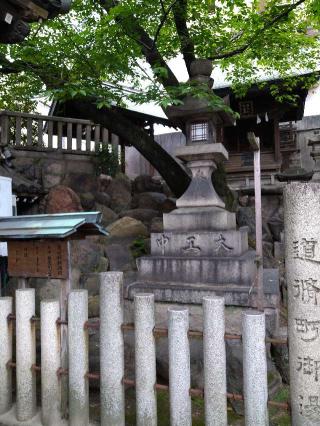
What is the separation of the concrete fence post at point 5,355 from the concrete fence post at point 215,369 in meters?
1.85

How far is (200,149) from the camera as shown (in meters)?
5.59

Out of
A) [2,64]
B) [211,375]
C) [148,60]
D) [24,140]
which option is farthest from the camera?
[24,140]

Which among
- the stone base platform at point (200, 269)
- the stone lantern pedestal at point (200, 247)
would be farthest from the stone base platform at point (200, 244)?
the stone base platform at point (200, 269)

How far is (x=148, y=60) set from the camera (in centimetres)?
748

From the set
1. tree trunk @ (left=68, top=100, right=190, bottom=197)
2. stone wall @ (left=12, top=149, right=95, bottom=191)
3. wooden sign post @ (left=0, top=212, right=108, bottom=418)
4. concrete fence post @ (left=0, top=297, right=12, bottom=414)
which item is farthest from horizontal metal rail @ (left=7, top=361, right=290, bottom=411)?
stone wall @ (left=12, top=149, right=95, bottom=191)

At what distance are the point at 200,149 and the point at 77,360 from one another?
3.77 metres

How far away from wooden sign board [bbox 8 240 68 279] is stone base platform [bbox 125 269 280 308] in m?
2.03

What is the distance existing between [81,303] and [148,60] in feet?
20.1

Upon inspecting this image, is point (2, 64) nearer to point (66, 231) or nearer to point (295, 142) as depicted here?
point (66, 231)

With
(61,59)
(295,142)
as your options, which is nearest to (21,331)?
(61,59)

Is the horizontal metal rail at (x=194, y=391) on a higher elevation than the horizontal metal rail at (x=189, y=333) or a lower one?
lower

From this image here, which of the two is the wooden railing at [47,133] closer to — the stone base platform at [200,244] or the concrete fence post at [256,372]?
the stone base platform at [200,244]

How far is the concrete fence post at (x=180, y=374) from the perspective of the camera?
2729 millimetres

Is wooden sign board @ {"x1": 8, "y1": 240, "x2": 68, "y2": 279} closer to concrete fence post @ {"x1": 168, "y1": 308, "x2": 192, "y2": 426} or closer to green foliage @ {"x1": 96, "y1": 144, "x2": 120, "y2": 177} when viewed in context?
concrete fence post @ {"x1": 168, "y1": 308, "x2": 192, "y2": 426}
